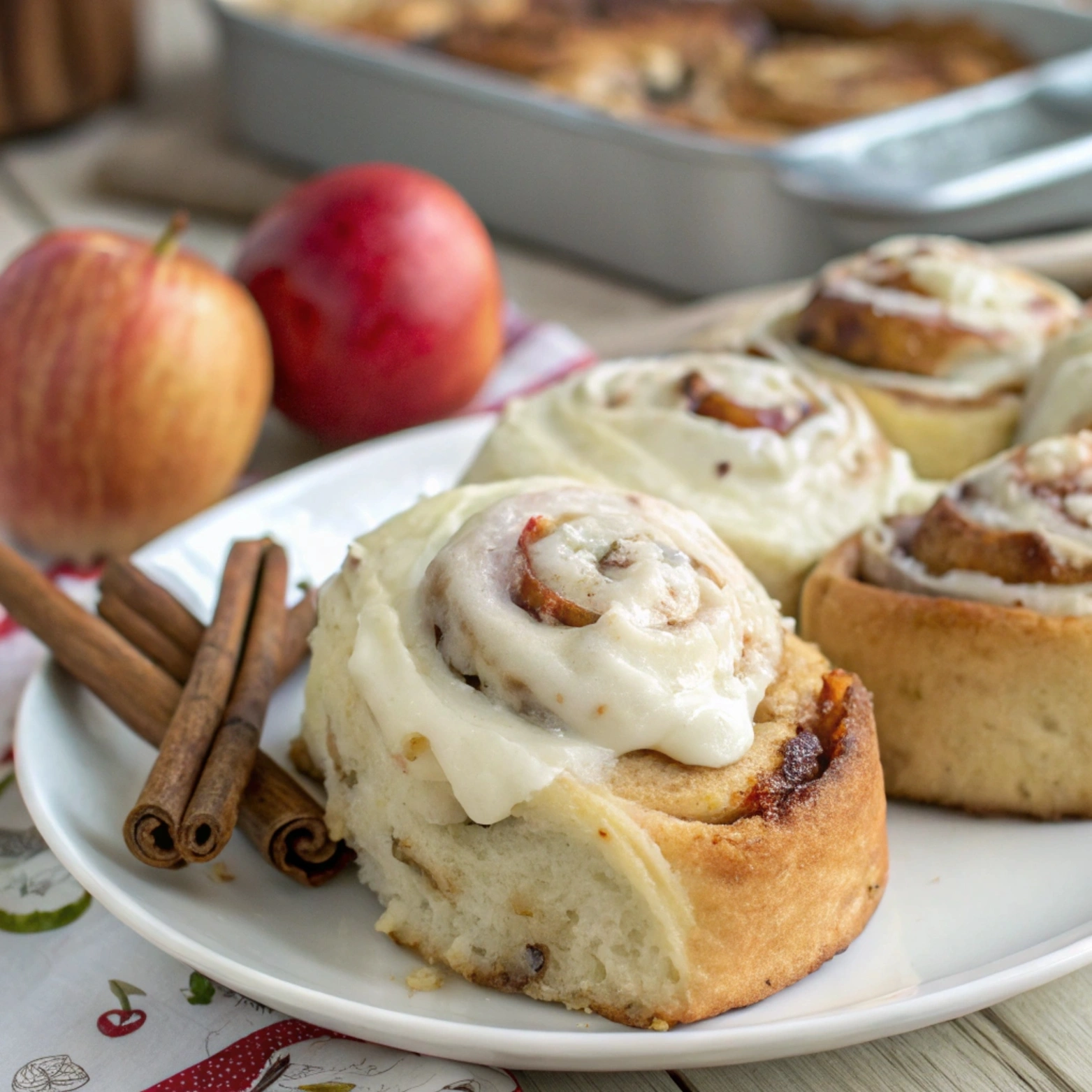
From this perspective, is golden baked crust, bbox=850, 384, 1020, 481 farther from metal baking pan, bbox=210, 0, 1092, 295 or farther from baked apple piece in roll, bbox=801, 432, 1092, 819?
metal baking pan, bbox=210, 0, 1092, 295

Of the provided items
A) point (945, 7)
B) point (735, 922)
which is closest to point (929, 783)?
point (735, 922)

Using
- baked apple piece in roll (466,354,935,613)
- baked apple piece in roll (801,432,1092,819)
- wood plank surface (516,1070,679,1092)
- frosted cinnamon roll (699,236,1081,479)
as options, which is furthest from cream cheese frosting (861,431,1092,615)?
wood plank surface (516,1070,679,1092)

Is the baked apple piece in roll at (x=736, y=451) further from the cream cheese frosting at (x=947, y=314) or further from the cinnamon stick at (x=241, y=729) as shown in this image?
the cinnamon stick at (x=241, y=729)

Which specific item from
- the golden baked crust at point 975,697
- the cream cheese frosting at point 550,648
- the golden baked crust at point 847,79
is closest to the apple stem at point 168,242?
the cream cheese frosting at point 550,648

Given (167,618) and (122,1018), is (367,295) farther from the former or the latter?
(122,1018)

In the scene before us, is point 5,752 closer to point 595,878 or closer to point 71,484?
point 71,484
